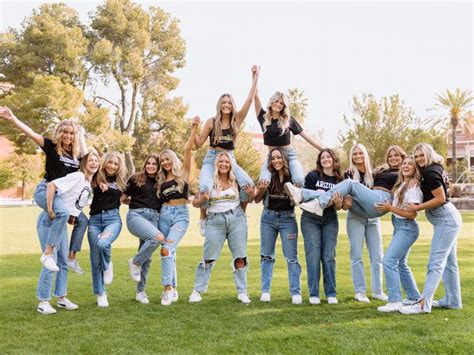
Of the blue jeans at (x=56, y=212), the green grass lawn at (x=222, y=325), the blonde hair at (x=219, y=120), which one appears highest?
the blonde hair at (x=219, y=120)

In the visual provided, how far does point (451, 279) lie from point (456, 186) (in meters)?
37.1

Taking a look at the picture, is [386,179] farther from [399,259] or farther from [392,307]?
[392,307]

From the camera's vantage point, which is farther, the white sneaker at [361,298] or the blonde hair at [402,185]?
the white sneaker at [361,298]

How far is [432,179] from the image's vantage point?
20.5 feet

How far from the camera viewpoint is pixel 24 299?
24.4 ft

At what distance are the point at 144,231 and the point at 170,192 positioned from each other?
0.63 m

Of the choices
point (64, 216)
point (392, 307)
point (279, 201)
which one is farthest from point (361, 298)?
point (64, 216)

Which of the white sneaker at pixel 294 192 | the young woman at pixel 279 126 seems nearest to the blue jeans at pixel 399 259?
the white sneaker at pixel 294 192

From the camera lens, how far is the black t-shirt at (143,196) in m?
7.21

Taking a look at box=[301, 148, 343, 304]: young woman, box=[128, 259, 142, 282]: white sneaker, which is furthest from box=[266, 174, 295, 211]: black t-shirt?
box=[128, 259, 142, 282]: white sneaker

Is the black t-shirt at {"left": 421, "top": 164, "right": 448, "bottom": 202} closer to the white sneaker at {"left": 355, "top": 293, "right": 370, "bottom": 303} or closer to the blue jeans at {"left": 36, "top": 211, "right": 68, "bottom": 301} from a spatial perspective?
the white sneaker at {"left": 355, "top": 293, "right": 370, "bottom": 303}

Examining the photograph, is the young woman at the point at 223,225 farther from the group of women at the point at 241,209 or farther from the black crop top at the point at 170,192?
the black crop top at the point at 170,192

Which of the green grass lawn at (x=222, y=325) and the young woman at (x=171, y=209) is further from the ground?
the young woman at (x=171, y=209)

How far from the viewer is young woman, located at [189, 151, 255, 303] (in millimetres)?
7176
